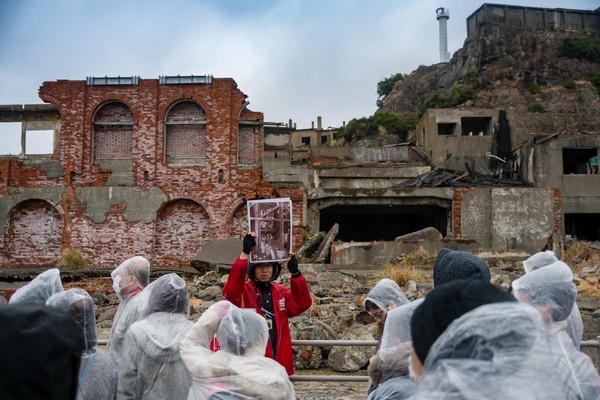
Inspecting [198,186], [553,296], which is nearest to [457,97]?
[198,186]

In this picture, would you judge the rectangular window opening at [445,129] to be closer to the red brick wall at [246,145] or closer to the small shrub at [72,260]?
the red brick wall at [246,145]

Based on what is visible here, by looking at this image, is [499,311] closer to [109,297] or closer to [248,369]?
[248,369]

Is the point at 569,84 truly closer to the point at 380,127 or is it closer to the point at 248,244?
the point at 380,127

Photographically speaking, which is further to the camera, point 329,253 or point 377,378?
point 329,253

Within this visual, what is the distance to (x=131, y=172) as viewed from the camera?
20.4 meters

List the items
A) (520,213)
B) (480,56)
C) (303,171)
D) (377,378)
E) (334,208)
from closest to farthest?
(377,378), (520,213), (334,208), (303,171), (480,56)

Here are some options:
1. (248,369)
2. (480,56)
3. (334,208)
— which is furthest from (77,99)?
(480,56)

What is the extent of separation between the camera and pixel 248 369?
255cm

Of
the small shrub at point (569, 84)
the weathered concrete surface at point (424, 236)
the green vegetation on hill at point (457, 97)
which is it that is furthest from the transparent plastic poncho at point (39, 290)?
the small shrub at point (569, 84)

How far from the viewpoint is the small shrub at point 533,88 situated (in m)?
40.5

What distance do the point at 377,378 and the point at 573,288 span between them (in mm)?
1227

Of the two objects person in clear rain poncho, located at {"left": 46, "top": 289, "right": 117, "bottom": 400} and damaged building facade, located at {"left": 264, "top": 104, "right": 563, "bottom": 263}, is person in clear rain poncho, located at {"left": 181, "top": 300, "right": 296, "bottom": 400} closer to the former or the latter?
person in clear rain poncho, located at {"left": 46, "top": 289, "right": 117, "bottom": 400}

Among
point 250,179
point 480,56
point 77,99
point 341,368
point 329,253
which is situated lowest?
point 341,368

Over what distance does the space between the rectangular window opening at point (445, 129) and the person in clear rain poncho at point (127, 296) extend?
25.4m
